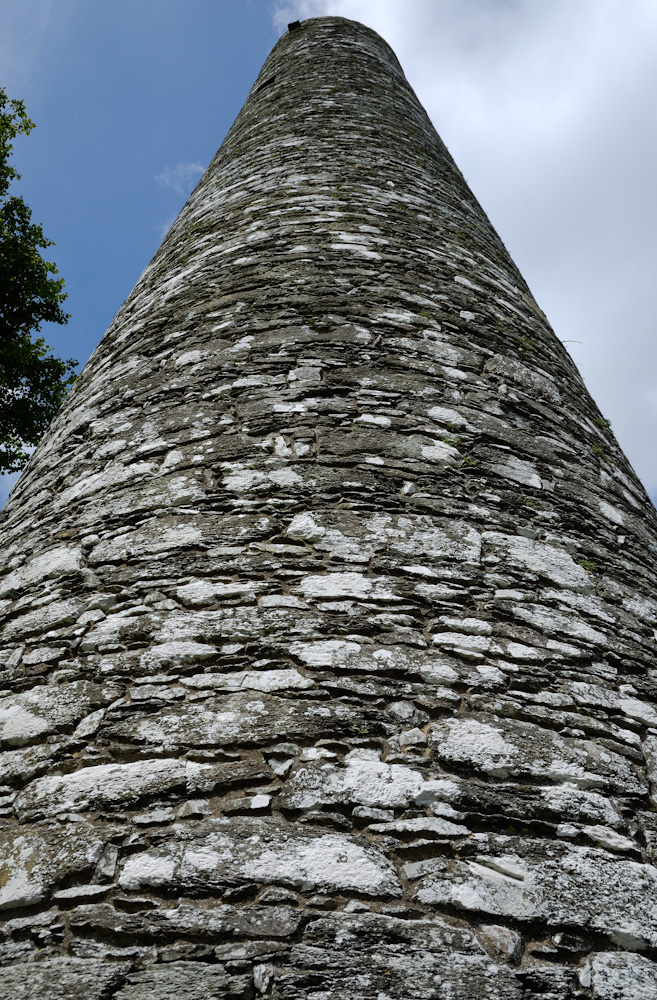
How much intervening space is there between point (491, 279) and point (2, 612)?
3.03 meters

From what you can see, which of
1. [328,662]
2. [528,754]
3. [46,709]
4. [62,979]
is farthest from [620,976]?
[46,709]

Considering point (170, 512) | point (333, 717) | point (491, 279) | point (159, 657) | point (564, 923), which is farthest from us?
point (491, 279)

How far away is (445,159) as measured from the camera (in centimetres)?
564

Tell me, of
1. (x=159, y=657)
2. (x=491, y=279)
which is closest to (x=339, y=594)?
(x=159, y=657)

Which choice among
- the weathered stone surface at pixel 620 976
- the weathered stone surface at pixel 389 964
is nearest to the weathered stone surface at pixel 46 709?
the weathered stone surface at pixel 389 964

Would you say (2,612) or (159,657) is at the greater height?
(159,657)

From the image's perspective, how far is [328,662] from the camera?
1864 millimetres

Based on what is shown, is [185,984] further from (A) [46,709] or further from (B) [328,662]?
(A) [46,709]

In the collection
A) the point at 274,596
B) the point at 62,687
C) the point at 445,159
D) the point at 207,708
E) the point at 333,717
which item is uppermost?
the point at 445,159

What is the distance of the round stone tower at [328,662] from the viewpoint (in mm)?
1433

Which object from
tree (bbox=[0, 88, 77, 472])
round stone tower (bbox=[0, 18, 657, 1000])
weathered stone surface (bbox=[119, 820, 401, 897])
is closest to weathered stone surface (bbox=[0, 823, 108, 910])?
round stone tower (bbox=[0, 18, 657, 1000])

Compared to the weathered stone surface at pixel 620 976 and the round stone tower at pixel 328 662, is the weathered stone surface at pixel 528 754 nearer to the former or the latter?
the round stone tower at pixel 328 662

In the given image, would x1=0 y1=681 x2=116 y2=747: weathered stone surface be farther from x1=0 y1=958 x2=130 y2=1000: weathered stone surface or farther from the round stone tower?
x1=0 y1=958 x2=130 y2=1000: weathered stone surface

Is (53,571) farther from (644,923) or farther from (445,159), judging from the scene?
(445,159)
